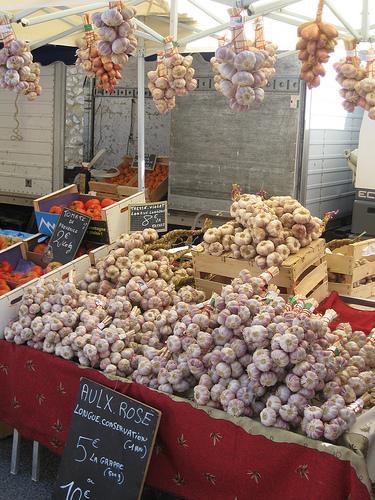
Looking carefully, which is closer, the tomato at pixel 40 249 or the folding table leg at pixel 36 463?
the folding table leg at pixel 36 463

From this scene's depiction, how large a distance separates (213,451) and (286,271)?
110 cm

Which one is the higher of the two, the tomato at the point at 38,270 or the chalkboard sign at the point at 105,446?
the tomato at the point at 38,270

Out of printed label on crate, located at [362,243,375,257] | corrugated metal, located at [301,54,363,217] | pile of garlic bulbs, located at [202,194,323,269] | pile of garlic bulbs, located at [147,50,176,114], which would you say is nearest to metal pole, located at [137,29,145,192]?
pile of garlic bulbs, located at [147,50,176,114]

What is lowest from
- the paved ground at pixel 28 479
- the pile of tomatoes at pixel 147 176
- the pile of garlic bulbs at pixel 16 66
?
the paved ground at pixel 28 479

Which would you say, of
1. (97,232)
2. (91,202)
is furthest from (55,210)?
(97,232)

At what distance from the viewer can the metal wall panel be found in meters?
5.83

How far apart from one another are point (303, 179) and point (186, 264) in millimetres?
2927

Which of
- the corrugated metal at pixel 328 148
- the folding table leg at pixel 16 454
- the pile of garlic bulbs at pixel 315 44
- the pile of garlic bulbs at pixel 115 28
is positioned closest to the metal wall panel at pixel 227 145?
the corrugated metal at pixel 328 148

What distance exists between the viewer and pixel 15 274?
3.46m

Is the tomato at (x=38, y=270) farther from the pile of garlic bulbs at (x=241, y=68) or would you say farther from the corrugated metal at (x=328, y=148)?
the corrugated metal at (x=328, y=148)

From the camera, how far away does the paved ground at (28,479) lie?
2662 mm

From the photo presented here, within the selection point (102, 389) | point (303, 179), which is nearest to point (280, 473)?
point (102, 389)

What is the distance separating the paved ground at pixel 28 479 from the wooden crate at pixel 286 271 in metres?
1.22

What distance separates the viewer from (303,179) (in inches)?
234
